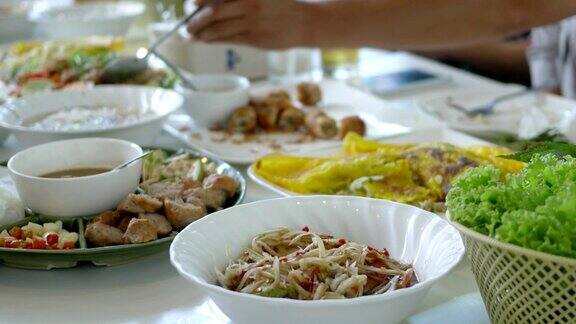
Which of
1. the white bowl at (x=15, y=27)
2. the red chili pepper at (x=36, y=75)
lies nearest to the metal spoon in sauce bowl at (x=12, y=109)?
the red chili pepper at (x=36, y=75)

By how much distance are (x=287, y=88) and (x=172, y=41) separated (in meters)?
0.47

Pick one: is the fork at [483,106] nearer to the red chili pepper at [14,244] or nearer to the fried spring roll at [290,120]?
the fried spring roll at [290,120]

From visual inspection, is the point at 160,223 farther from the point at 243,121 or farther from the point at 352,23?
the point at 352,23

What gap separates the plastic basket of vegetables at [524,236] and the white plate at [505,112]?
0.83 metres

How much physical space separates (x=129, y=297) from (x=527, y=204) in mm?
563

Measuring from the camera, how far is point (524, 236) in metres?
0.83

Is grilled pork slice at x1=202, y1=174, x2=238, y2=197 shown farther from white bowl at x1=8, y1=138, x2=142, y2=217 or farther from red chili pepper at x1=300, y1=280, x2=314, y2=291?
red chili pepper at x1=300, y1=280, x2=314, y2=291

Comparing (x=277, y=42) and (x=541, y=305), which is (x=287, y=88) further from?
(x=541, y=305)

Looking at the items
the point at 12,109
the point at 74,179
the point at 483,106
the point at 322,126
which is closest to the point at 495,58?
the point at 483,106

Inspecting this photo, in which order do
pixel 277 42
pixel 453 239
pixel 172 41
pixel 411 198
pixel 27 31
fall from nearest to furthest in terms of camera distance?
pixel 453 239
pixel 411 198
pixel 277 42
pixel 172 41
pixel 27 31

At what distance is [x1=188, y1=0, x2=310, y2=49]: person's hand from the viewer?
2.02 m

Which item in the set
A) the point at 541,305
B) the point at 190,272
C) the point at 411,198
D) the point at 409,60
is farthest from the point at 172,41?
the point at 541,305

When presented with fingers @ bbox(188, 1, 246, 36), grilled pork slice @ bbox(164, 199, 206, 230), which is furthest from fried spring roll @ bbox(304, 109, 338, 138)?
grilled pork slice @ bbox(164, 199, 206, 230)

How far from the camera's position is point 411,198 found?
1331 millimetres
